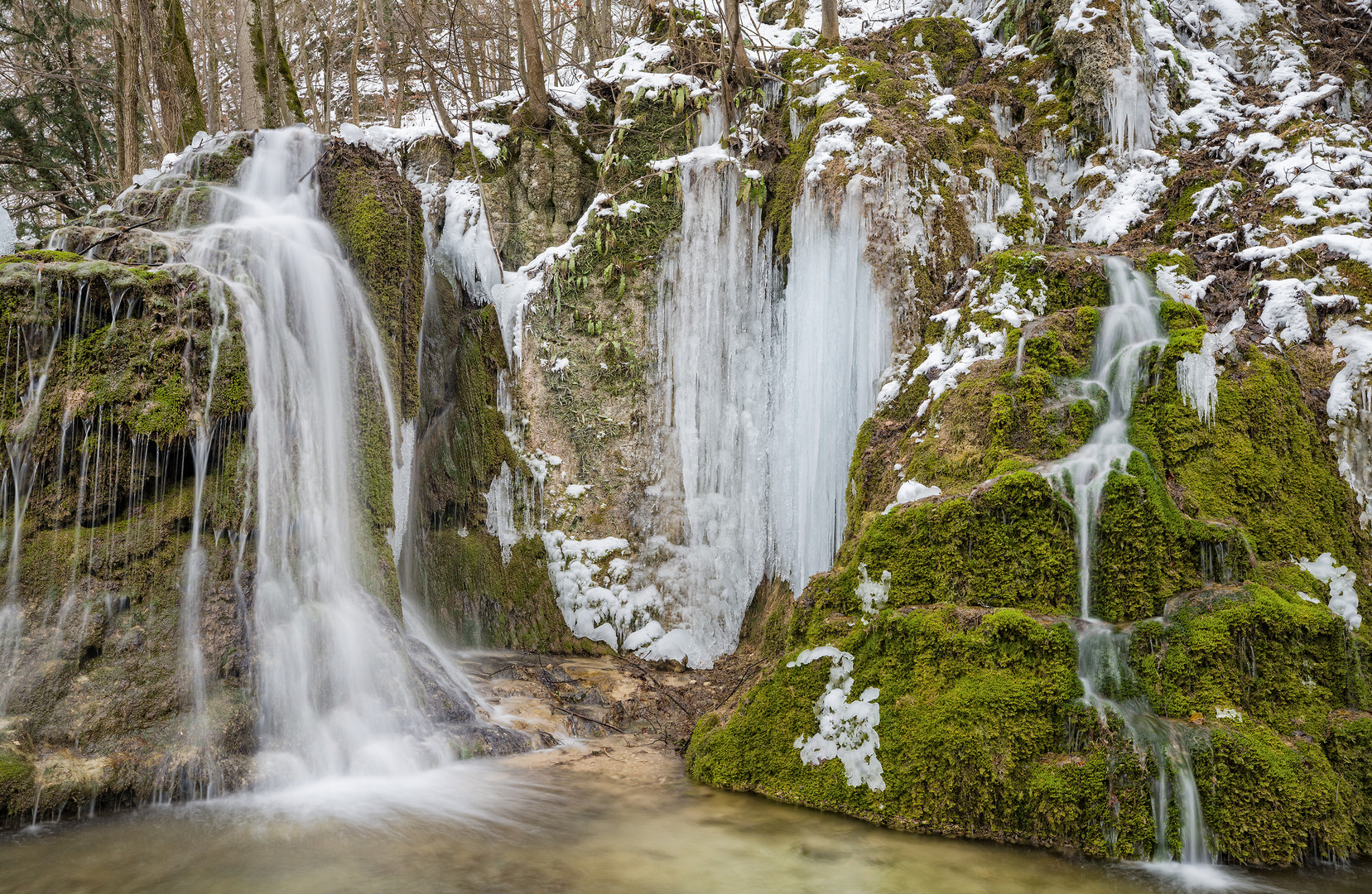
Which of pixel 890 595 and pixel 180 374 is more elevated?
pixel 180 374

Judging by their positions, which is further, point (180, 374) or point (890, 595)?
point (180, 374)

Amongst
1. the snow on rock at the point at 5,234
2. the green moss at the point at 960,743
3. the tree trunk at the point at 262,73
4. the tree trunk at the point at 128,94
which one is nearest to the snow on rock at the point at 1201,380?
the green moss at the point at 960,743

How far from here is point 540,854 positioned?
412cm

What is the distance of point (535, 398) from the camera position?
30.4ft

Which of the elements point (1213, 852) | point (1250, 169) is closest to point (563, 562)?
point (1213, 852)

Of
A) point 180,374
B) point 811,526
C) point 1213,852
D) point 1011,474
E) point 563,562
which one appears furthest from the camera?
point 563,562

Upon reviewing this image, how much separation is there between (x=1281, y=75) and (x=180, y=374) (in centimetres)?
1173

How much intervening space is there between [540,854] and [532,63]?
27.8ft

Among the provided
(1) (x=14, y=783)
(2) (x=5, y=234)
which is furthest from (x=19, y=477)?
(2) (x=5, y=234)

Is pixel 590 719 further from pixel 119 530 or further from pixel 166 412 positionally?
pixel 166 412

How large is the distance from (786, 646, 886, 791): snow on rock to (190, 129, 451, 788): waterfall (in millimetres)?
2686

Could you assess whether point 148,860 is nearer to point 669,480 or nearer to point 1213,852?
point 1213,852

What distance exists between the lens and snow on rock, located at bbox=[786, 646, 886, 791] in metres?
4.62

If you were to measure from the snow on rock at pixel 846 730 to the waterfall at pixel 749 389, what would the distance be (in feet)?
8.41
